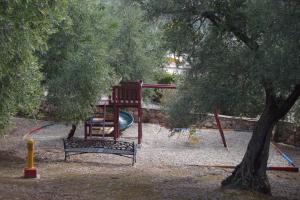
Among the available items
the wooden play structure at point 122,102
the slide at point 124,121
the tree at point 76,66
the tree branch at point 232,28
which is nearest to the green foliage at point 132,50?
the slide at point 124,121

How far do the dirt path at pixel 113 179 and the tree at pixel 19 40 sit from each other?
1.59 m

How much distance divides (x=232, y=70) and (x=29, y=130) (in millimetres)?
11353

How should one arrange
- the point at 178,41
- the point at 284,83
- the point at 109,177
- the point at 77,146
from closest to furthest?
the point at 284,83 → the point at 178,41 → the point at 109,177 → the point at 77,146

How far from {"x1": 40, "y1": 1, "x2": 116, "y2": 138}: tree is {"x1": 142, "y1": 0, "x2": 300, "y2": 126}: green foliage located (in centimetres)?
372

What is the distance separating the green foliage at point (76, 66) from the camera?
40.2ft

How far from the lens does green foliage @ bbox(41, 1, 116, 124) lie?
12258mm

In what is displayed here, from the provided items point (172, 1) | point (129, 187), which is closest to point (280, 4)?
point (172, 1)

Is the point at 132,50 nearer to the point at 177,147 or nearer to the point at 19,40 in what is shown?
the point at 177,147

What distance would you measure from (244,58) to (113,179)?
3.97 meters

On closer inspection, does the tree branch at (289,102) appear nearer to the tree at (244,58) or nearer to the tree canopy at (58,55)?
the tree at (244,58)

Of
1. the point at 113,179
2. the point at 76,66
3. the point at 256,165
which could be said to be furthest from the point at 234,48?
the point at 76,66

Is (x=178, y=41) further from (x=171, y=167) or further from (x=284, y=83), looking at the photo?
(x=171, y=167)

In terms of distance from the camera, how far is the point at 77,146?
12.0m

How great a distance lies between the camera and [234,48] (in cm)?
782
